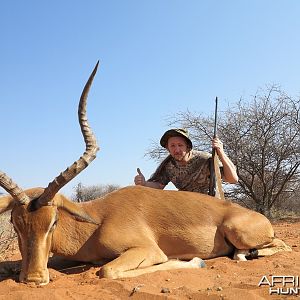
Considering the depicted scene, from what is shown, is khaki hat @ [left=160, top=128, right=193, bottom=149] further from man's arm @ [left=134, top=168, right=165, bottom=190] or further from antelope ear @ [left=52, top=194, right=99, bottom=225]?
antelope ear @ [left=52, top=194, right=99, bottom=225]

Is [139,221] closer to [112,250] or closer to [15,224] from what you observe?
[112,250]

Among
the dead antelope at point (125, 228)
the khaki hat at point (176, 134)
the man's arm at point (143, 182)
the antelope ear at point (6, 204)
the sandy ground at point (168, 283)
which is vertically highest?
the khaki hat at point (176, 134)

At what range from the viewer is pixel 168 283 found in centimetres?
420

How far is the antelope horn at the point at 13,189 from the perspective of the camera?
463cm

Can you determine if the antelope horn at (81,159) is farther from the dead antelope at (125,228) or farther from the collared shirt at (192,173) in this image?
the collared shirt at (192,173)

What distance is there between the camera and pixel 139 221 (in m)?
5.53

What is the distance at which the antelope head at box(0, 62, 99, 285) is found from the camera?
14.3 ft

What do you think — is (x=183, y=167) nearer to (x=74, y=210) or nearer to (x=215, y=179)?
(x=215, y=179)

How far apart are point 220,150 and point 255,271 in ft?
8.88

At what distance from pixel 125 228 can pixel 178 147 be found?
246cm

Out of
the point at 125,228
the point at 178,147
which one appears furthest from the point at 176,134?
the point at 125,228

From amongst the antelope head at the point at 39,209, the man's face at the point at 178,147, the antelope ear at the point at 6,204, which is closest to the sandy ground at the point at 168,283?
the antelope head at the point at 39,209

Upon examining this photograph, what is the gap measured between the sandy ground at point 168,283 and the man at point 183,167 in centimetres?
220

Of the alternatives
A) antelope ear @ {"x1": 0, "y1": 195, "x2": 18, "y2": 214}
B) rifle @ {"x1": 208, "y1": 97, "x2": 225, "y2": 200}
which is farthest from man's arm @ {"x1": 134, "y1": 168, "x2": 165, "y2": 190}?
antelope ear @ {"x1": 0, "y1": 195, "x2": 18, "y2": 214}
